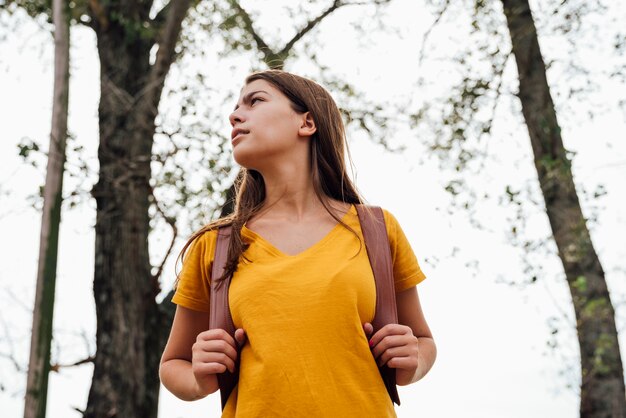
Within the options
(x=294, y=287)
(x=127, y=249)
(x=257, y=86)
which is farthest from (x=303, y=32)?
(x=294, y=287)

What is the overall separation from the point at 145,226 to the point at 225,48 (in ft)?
9.02

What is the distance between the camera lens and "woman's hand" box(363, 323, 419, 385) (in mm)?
2223

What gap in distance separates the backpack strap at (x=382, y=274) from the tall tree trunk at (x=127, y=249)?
207 inches

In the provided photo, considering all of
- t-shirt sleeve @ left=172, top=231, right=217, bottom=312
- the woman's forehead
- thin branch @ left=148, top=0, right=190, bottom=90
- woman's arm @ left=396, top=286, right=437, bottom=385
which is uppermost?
thin branch @ left=148, top=0, right=190, bottom=90

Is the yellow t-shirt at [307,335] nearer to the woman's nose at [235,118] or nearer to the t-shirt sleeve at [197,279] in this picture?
the t-shirt sleeve at [197,279]

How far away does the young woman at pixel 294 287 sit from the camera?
220 centimetres

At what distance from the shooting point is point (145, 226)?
8320 millimetres

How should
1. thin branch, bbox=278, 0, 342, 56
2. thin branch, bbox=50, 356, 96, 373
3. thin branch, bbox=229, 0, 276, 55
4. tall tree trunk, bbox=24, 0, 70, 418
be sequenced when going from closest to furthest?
tall tree trunk, bbox=24, 0, 70, 418
thin branch, bbox=50, 356, 96, 373
thin branch, bbox=229, 0, 276, 55
thin branch, bbox=278, 0, 342, 56

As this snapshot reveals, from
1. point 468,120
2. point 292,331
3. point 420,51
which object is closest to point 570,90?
point 468,120

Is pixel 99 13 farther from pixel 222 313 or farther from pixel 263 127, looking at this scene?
pixel 222 313

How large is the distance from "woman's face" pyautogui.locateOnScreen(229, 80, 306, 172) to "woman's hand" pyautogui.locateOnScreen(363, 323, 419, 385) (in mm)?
646

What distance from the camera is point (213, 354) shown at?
2203 millimetres

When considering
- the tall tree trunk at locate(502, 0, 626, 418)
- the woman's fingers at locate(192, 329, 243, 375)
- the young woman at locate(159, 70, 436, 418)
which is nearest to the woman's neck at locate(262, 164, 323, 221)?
the young woman at locate(159, 70, 436, 418)

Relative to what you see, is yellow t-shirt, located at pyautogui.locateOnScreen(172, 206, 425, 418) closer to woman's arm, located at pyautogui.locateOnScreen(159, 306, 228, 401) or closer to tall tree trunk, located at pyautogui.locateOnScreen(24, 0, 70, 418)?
woman's arm, located at pyautogui.locateOnScreen(159, 306, 228, 401)
